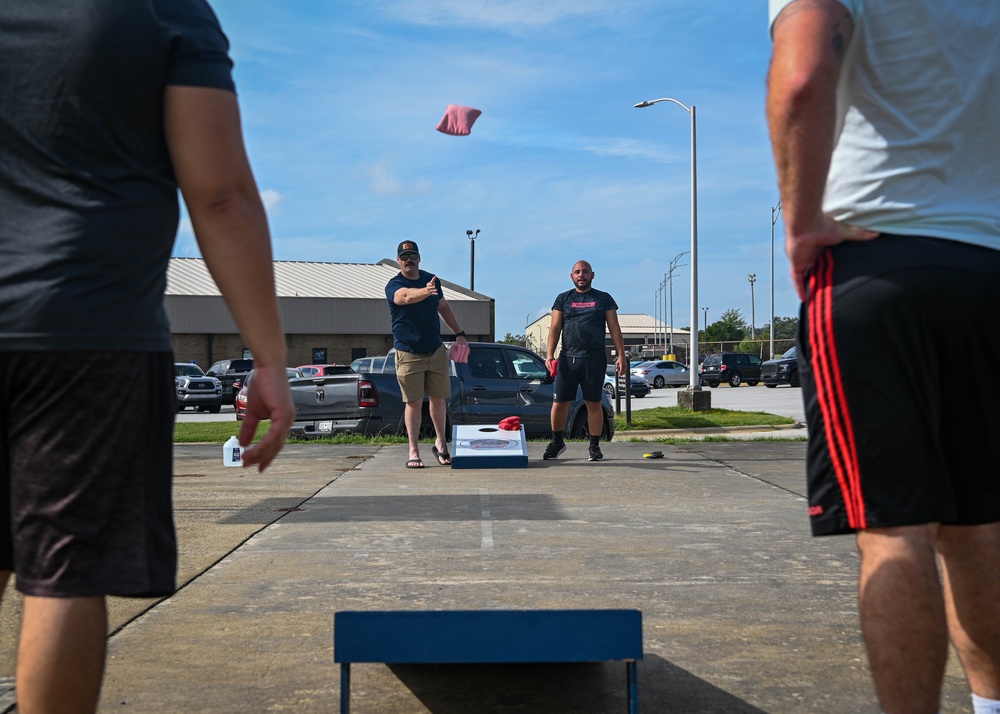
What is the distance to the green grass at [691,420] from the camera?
62.0 ft

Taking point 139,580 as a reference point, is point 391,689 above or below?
below

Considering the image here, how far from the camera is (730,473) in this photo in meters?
8.16

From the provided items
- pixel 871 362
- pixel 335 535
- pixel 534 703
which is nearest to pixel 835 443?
pixel 871 362

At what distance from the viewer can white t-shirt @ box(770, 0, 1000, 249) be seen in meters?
2.06

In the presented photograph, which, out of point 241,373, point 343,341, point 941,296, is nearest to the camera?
point 941,296

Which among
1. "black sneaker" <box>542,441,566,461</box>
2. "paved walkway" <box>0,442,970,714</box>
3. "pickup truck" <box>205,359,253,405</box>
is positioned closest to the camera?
"paved walkway" <box>0,442,970,714</box>

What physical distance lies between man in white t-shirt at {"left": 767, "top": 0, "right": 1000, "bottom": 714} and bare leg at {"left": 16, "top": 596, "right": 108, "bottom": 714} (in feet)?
4.65

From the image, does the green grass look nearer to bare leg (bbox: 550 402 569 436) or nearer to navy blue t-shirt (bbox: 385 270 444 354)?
bare leg (bbox: 550 402 569 436)

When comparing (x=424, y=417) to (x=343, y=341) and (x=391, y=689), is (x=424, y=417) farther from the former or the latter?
(x=343, y=341)

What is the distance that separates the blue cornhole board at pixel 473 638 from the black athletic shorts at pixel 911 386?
68cm

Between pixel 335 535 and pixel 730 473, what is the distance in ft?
13.1

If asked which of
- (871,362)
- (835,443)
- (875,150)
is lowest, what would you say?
(835,443)

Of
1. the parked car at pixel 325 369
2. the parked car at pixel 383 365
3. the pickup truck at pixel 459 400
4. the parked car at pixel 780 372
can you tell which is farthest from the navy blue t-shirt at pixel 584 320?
the parked car at pixel 780 372

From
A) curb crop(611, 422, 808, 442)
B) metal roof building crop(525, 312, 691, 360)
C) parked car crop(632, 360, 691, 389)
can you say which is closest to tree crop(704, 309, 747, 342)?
metal roof building crop(525, 312, 691, 360)
